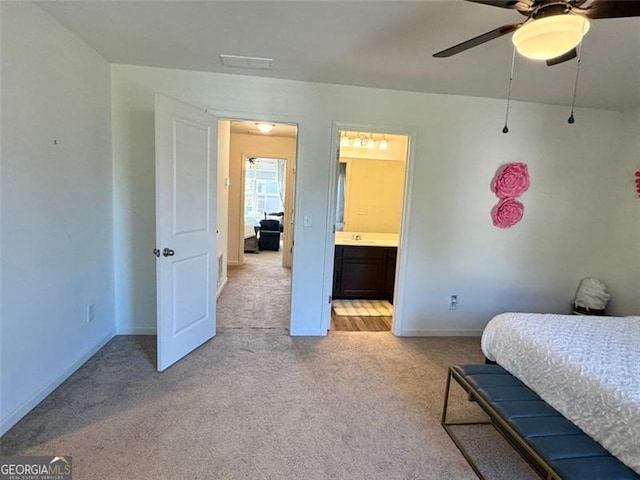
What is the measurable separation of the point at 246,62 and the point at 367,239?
275 cm

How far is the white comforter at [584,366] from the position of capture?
143 cm

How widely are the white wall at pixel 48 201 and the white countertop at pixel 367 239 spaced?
2739mm

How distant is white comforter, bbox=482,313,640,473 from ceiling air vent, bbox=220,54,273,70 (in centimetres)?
253

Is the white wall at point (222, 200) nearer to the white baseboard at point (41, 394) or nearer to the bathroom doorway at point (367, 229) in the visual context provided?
the bathroom doorway at point (367, 229)

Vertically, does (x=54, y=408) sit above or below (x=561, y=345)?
below

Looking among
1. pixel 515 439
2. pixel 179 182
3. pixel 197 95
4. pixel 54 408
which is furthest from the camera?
pixel 197 95

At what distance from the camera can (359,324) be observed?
383cm

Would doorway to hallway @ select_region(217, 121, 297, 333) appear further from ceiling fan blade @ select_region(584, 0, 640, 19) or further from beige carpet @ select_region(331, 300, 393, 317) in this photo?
ceiling fan blade @ select_region(584, 0, 640, 19)

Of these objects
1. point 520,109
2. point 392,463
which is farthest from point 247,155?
point 392,463

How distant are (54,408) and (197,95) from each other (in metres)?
2.51

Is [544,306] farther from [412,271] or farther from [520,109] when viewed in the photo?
[520,109]

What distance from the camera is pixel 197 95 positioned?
305 cm

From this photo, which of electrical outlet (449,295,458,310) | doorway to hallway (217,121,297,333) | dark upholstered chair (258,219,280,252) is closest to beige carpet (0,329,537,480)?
electrical outlet (449,295,458,310)

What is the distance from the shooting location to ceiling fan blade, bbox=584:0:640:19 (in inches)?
50.5
